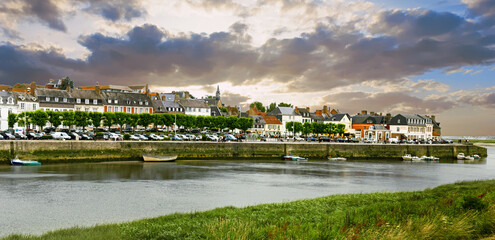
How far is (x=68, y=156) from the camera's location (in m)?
51.3

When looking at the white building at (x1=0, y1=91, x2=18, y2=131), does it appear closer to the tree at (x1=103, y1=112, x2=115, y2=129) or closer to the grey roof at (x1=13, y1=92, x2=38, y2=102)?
the grey roof at (x1=13, y1=92, x2=38, y2=102)

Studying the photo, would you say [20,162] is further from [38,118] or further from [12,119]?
[12,119]

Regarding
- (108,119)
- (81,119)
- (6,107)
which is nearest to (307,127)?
(108,119)

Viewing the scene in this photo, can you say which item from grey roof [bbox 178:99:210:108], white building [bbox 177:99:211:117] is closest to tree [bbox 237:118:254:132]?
white building [bbox 177:99:211:117]

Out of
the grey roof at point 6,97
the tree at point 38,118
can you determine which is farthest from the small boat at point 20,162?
the grey roof at point 6,97

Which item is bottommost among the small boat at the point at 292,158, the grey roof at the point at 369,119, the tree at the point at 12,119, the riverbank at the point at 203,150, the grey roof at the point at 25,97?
the small boat at the point at 292,158

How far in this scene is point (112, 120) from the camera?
83.4 meters

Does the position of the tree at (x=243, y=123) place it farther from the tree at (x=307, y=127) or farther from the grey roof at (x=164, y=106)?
the tree at (x=307, y=127)

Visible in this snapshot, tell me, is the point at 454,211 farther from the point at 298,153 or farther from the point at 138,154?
the point at 298,153

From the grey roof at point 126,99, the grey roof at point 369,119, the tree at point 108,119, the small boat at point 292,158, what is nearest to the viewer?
the small boat at point 292,158

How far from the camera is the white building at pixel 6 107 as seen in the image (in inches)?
3177

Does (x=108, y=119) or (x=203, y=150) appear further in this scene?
(x=108, y=119)

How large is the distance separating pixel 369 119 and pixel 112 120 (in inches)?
3123

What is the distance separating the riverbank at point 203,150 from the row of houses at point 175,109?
112 feet
